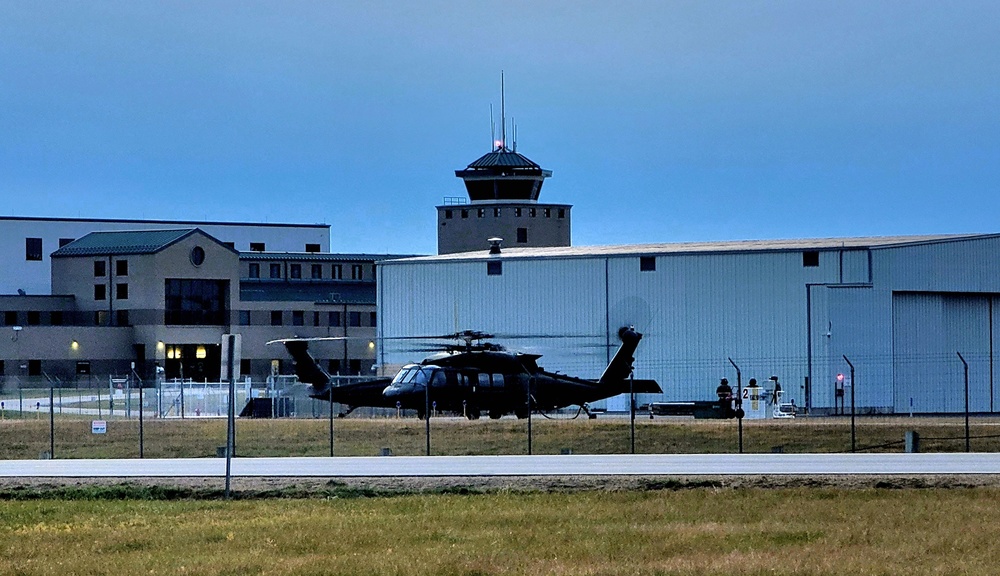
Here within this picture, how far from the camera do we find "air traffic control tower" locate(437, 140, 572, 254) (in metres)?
141

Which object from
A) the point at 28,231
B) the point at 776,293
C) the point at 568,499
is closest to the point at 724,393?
the point at 776,293

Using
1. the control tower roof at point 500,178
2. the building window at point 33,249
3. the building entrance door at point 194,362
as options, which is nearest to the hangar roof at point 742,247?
the building entrance door at point 194,362

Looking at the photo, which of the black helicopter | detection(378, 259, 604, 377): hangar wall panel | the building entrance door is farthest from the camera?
the building entrance door

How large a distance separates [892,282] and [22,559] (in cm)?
4641

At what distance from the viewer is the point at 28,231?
123688 millimetres

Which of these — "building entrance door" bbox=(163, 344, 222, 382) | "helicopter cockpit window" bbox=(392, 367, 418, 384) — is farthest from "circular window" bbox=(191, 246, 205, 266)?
"helicopter cockpit window" bbox=(392, 367, 418, 384)

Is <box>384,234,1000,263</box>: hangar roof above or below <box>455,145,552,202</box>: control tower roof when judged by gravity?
below

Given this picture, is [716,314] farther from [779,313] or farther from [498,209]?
[498,209]

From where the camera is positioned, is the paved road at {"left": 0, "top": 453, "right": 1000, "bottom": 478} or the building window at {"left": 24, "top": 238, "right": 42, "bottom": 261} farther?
the building window at {"left": 24, "top": 238, "right": 42, "bottom": 261}

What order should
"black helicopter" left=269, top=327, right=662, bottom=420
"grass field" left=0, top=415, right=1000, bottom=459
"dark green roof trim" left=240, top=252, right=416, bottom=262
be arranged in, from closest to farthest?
"grass field" left=0, top=415, right=1000, bottom=459, "black helicopter" left=269, top=327, right=662, bottom=420, "dark green roof trim" left=240, top=252, right=416, bottom=262

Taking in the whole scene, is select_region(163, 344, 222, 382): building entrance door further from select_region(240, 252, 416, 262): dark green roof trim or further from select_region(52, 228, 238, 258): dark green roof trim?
select_region(240, 252, 416, 262): dark green roof trim

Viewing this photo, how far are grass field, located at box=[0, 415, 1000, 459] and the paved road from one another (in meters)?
2.87

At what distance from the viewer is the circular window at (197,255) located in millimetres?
103438

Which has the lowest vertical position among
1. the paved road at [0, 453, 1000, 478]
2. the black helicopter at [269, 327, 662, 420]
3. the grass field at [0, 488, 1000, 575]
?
the grass field at [0, 488, 1000, 575]
